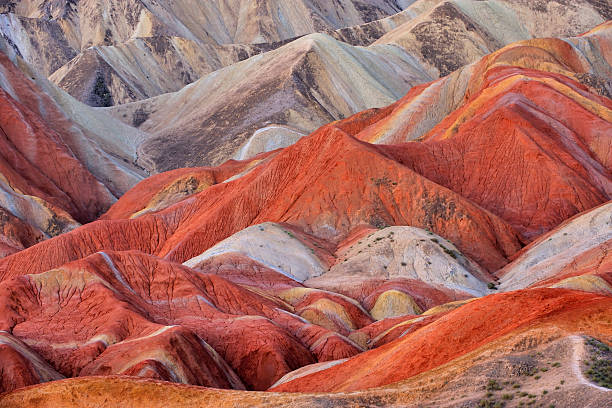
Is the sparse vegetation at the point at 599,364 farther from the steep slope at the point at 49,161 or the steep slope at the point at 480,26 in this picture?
the steep slope at the point at 480,26

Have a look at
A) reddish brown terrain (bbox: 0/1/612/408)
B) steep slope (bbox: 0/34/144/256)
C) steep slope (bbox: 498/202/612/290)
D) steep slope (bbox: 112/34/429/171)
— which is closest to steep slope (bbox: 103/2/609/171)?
steep slope (bbox: 112/34/429/171)

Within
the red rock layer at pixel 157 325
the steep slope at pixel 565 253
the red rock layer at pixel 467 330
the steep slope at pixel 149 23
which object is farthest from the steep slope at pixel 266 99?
the red rock layer at pixel 467 330

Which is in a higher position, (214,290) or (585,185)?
(214,290)

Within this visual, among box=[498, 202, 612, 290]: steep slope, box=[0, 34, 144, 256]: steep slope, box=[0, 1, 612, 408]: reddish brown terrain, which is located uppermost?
box=[0, 34, 144, 256]: steep slope

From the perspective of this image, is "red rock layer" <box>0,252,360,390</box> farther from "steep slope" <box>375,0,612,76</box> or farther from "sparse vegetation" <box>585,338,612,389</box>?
"steep slope" <box>375,0,612,76</box>

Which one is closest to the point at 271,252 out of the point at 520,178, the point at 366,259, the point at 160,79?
the point at 366,259

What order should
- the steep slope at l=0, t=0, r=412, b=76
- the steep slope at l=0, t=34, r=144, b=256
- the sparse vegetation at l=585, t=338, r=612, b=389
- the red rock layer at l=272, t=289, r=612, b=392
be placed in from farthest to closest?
1. the steep slope at l=0, t=0, r=412, b=76
2. the steep slope at l=0, t=34, r=144, b=256
3. the red rock layer at l=272, t=289, r=612, b=392
4. the sparse vegetation at l=585, t=338, r=612, b=389

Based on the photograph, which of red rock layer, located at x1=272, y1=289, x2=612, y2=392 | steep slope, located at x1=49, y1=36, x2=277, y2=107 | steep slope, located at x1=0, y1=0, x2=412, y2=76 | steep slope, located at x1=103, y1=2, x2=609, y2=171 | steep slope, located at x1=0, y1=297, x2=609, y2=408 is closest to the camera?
steep slope, located at x1=0, y1=297, x2=609, y2=408

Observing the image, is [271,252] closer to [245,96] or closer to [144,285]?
[144,285]

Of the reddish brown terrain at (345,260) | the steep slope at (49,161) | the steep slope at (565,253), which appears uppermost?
the steep slope at (49,161)
